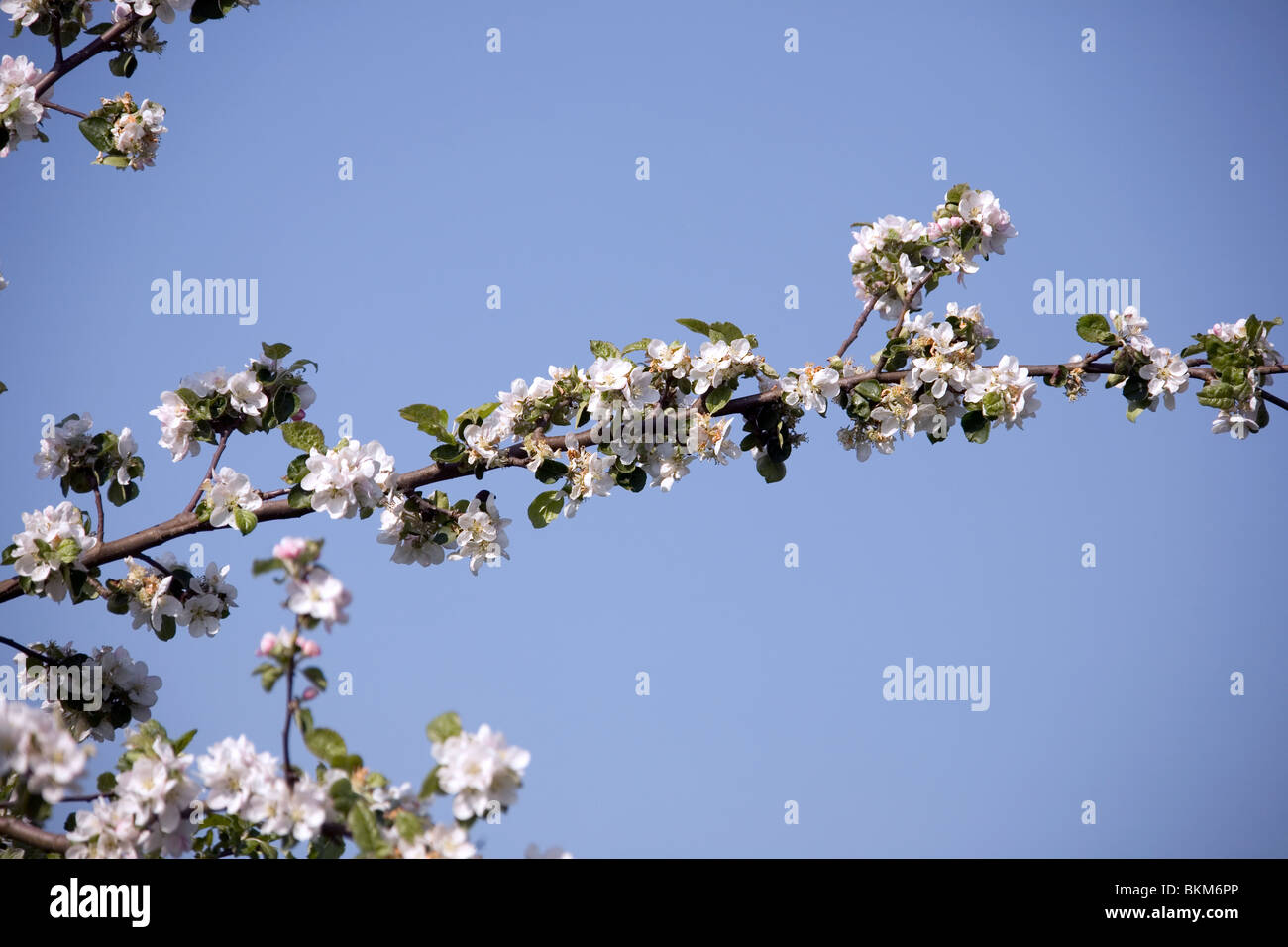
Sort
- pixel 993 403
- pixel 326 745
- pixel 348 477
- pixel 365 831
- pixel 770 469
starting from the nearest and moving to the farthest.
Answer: pixel 365 831
pixel 326 745
pixel 348 477
pixel 993 403
pixel 770 469

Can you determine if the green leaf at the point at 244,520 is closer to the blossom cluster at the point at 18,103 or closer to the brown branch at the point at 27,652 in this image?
the brown branch at the point at 27,652

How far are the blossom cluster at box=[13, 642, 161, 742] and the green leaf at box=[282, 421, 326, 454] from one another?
0.92m

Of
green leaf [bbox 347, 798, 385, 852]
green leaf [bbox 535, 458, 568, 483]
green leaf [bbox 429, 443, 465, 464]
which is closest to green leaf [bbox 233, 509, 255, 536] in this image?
green leaf [bbox 429, 443, 465, 464]

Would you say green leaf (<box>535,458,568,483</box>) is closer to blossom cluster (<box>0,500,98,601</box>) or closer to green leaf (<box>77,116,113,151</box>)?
blossom cluster (<box>0,500,98,601</box>)

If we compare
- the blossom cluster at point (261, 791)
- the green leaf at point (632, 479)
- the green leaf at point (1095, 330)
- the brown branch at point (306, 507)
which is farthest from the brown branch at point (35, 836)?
the green leaf at point (1095, 330)

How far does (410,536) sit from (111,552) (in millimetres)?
862

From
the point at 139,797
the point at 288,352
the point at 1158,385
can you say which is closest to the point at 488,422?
the point at 288,352

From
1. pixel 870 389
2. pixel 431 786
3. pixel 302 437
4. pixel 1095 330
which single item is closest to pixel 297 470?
pixel 302 437

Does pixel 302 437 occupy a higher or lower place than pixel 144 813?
higher

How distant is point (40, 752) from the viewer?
194 centimetres

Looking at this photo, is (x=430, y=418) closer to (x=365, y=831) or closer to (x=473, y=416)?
(x=473, y=416)

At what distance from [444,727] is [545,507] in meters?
1.16

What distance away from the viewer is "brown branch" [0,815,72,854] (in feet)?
8.14

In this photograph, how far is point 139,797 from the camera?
2.34 meters
